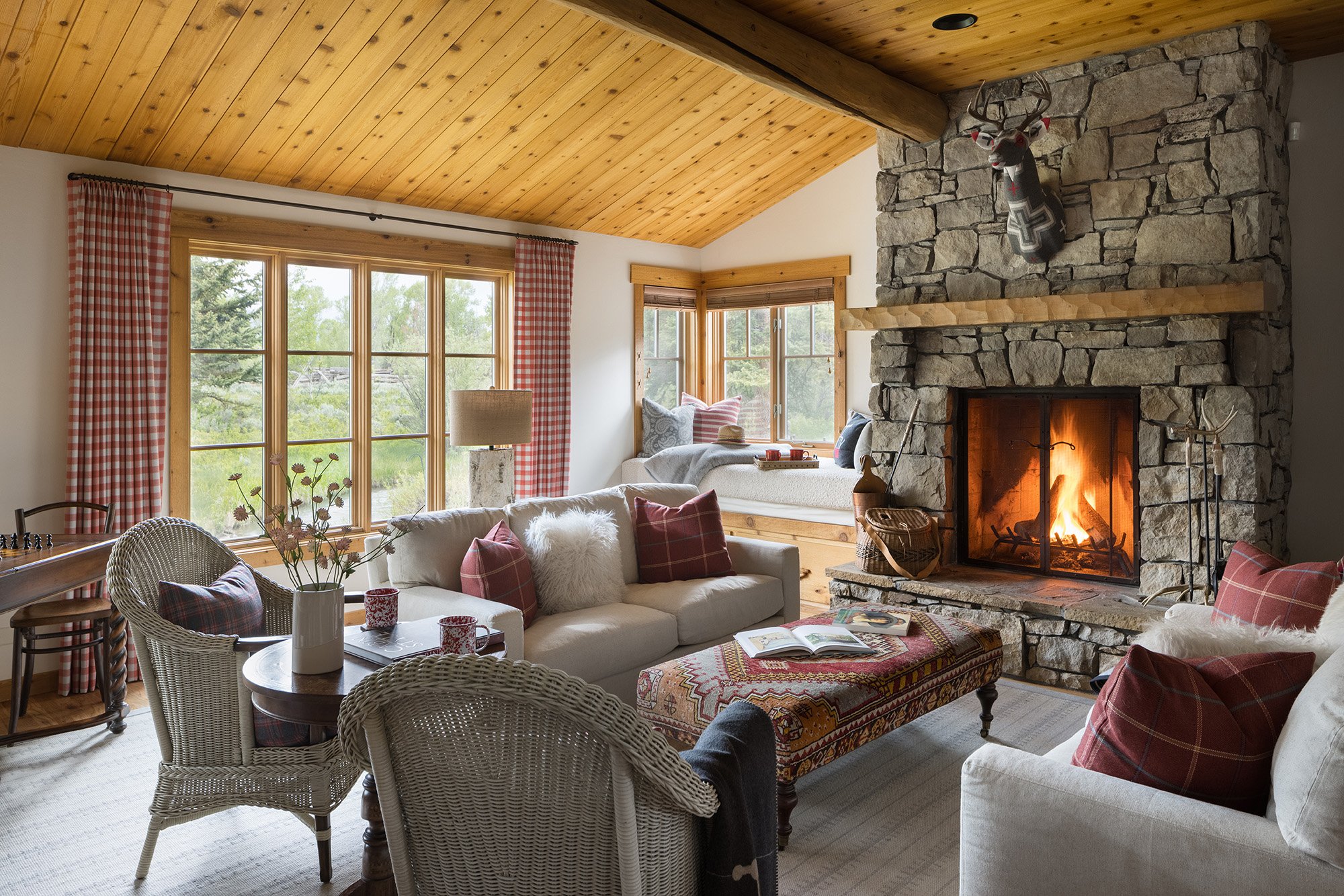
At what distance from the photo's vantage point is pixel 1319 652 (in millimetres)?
2000

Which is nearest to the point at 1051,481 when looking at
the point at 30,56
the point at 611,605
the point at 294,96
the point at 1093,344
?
the point at 1093,344

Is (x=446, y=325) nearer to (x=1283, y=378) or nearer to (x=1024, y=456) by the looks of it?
(x=1024, y=456)

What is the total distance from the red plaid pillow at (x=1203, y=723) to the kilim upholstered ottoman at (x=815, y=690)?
3.35 ft

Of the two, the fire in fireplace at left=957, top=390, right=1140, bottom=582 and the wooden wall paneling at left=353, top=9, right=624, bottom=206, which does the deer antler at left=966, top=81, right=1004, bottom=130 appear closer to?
the fire in fireplace at left=957, top=390, right=1140, bottom=582

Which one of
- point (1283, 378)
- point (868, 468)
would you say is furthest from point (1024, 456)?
point (1283, 378)

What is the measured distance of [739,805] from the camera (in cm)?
173

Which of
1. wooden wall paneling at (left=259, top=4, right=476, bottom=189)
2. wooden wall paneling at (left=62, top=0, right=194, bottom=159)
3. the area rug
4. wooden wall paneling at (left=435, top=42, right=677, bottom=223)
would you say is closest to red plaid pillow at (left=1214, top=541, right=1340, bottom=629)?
the area rug

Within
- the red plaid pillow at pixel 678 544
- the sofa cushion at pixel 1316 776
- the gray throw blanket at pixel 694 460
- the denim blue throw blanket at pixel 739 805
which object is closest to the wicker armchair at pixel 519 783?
the denim blue throw blanket at pixel 739 805

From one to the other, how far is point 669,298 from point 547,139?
7.21 feet

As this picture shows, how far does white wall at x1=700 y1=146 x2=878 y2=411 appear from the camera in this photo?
643cm

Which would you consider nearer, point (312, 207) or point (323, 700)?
point (323, 700)

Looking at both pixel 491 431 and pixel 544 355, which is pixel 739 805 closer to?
pixel 491 431

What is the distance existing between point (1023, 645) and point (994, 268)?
1807 mm

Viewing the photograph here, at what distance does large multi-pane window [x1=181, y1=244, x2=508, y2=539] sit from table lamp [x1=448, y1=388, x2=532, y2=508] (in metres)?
0.87
